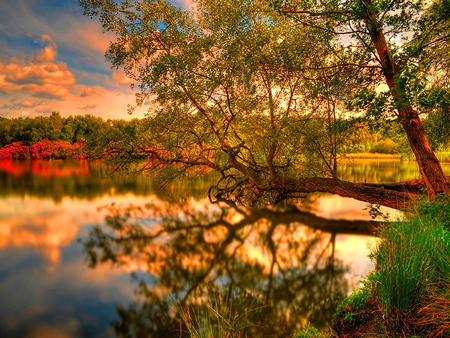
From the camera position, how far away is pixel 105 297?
607 centimetres

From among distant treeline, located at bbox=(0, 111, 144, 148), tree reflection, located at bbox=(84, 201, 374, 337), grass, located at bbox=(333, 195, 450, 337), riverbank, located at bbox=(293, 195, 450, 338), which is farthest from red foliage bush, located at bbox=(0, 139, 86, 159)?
grass, located at bbox=(333, 195, 450, 337)

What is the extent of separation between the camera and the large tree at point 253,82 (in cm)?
734

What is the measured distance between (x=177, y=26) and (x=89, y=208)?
409 inches

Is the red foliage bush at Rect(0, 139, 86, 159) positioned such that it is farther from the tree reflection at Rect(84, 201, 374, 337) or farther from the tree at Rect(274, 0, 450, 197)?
the tree at Rect(274, 0, 450, 197)

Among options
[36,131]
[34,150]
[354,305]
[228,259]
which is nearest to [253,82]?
[228,259]

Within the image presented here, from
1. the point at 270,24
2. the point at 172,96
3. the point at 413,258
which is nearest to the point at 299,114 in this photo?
the point at 270,24

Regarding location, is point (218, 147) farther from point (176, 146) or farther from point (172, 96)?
point (172, 96)

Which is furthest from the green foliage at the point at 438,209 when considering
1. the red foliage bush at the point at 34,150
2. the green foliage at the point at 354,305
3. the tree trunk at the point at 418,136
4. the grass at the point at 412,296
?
the red foliage bush at the point at 34,150

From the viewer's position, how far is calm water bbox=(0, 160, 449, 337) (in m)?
5.09

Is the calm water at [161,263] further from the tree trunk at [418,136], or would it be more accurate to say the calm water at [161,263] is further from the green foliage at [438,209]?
the tree trunk at [418,136]

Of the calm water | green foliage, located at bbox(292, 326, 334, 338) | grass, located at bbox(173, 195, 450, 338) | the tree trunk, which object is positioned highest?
the tree trunk

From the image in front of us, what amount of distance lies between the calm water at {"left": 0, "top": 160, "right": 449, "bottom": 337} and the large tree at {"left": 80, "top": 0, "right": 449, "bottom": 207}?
2.15m

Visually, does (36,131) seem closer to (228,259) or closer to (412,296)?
(228,259)

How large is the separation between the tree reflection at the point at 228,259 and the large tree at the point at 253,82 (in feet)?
6.23
